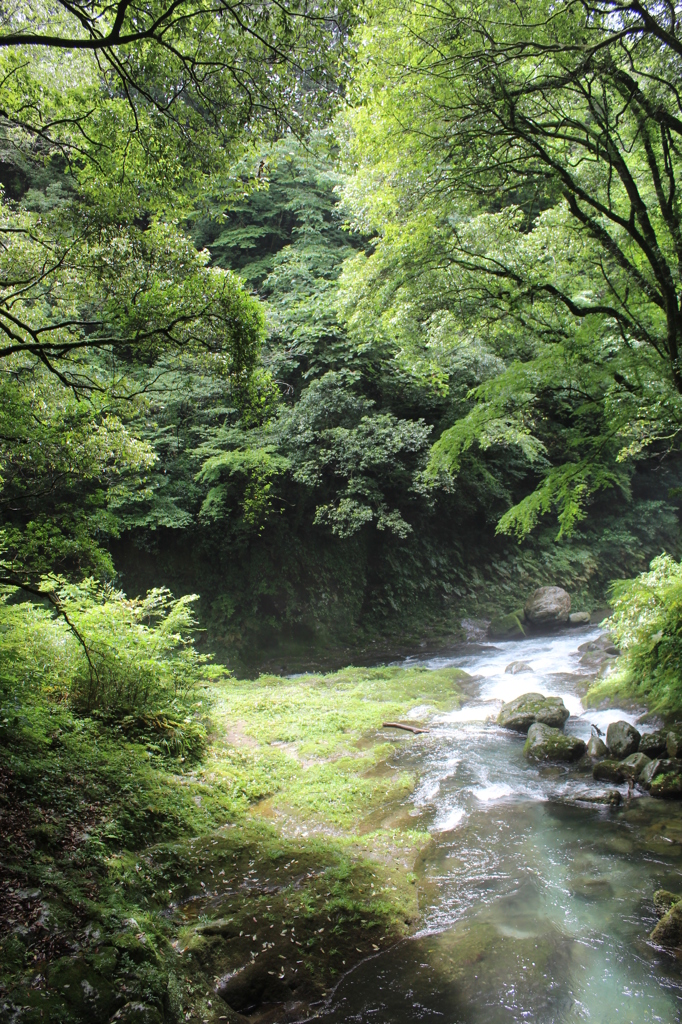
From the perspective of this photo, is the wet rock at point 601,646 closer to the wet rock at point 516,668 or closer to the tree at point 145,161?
the wet rock at point 516,668

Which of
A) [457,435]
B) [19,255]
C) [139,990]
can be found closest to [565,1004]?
[139,990]

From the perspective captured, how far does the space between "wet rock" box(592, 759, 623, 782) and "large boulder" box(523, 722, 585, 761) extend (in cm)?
57

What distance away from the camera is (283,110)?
16.0 ft

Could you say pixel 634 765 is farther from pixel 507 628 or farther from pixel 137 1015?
pixel 507 628

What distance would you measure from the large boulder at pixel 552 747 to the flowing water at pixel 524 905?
0.71ft

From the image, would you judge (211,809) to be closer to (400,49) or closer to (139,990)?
(139,990)

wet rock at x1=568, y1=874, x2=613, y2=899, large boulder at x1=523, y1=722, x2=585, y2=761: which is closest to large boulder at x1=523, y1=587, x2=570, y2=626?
large boulder at x1=523, y1=722, x2=585, y2=761

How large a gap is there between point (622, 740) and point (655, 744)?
40 centimetres

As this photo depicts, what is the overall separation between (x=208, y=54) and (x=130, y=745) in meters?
6.30

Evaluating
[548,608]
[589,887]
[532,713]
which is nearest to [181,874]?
[589,887]

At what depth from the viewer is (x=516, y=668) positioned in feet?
38.6

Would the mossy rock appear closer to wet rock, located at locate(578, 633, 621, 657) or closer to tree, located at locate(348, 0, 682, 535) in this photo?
tree, located at locate(348, 0, 682, 535)

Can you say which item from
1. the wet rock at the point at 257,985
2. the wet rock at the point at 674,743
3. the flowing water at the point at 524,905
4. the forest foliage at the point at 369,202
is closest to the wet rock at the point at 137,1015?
the wet rock at the point at 257,985

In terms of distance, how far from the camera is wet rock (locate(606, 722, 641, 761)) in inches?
278
